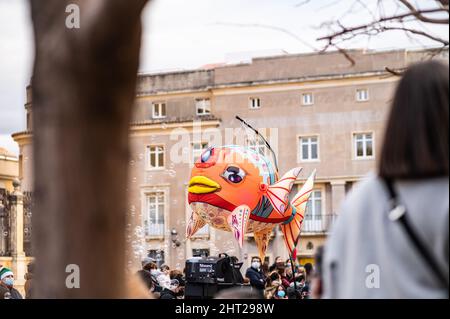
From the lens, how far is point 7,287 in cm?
1409

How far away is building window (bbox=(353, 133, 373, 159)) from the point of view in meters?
46.2

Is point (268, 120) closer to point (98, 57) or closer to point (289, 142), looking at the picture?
point (289, 142)

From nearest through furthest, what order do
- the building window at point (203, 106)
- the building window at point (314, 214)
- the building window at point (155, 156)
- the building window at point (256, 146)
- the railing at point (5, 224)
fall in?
the building window at point (256, 146), the railing at point (5, 224), the building window at point (314, 214), the building window at point (155, 156), the building window at point (203, 106)

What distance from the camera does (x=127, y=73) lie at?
3.25 m

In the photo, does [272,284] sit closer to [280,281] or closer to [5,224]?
[280,281]

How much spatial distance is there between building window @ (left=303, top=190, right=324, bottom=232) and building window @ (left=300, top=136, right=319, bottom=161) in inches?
64.1

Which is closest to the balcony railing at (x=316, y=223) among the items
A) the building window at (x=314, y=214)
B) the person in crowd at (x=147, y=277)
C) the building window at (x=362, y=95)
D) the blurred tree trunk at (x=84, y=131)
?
the building window at (x=314, y=214)

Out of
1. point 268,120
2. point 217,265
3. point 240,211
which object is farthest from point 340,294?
point 268,120

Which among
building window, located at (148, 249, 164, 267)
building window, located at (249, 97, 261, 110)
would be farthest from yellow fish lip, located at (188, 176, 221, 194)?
building window, located at (249, 97, 261, 110)

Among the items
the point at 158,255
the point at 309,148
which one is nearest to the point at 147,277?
the point at 158,255

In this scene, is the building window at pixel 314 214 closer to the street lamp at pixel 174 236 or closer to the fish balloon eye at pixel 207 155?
the street lamp at pixel 174 236

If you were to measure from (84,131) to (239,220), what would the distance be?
16.2 metres

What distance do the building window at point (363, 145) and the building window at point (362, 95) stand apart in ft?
5.36

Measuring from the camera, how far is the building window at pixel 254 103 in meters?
47.3
